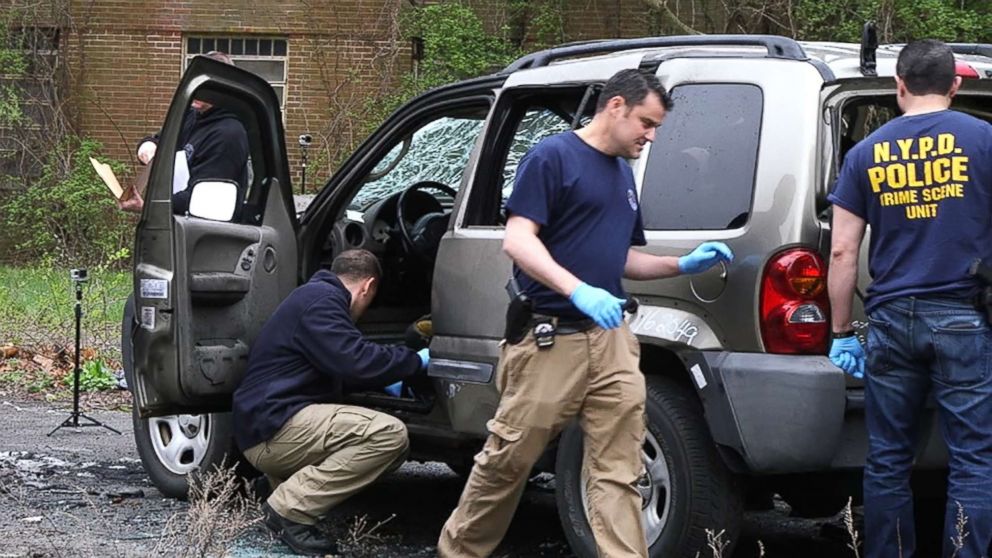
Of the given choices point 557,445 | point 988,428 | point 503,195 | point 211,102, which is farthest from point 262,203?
point 988,428

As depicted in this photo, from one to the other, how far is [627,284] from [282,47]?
15846 millimetres

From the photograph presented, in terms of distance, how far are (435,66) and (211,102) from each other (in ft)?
41.7

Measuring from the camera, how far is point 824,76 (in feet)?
17.6

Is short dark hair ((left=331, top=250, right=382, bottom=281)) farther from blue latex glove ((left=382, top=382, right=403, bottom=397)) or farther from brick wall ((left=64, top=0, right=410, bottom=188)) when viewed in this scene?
brick wall ((left=64, top=0, right=410, bottom=188))

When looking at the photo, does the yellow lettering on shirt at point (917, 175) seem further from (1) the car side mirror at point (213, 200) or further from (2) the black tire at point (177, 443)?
(2) the black tire at point (177, 443)

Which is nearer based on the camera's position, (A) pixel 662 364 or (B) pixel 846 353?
(B) pixel 846 353

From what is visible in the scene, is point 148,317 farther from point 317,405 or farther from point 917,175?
point 917,175

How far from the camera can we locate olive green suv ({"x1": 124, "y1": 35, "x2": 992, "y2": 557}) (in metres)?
5.20

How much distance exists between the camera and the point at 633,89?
16.8 ft

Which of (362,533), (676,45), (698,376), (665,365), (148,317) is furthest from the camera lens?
(362,533)

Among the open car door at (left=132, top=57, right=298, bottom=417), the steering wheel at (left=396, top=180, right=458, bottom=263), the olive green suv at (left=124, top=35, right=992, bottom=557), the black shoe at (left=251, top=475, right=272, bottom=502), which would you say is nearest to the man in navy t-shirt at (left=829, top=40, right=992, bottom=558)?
the olive green suv at (left=124, top=35, right=992, bottom=557)

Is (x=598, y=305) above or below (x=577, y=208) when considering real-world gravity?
below

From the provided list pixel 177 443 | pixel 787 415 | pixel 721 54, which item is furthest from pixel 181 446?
pixel 787 415

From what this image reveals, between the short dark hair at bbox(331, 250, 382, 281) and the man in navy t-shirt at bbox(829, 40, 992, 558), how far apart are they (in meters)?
2.11
